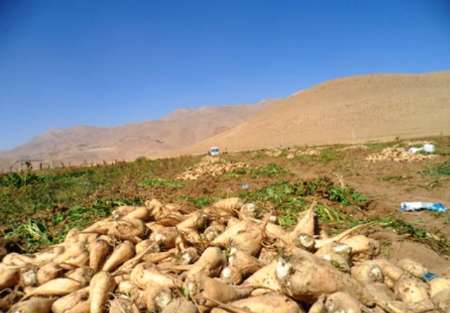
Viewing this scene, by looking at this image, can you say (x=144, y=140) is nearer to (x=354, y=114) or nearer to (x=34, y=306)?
(x=354, y=114)

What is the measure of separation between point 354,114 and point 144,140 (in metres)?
52.7

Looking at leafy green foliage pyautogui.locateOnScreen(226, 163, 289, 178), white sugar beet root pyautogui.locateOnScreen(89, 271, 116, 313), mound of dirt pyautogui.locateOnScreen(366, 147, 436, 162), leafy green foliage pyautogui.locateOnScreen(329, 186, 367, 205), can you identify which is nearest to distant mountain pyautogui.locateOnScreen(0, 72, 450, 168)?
mound of dirt pyautogui.locateOnScreen(366, 147, 436, 162)

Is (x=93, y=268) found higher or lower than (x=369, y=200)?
higher

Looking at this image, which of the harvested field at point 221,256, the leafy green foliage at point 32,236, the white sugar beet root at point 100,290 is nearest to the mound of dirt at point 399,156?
the harvested field at point 221,256

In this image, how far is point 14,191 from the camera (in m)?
12.8

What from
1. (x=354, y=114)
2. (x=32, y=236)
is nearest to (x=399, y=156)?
(x=32, y=236)

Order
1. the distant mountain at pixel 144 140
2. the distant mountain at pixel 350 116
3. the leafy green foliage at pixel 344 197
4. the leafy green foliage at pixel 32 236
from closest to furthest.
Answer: the leafy green foliage at pixel 32 236 → the leafy green foliage at pixel 344 197 → the distant mountain at pixel 350 116 → the distant mountain at pixel 144 140

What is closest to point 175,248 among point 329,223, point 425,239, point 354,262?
point 354,262

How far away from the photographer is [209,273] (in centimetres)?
281

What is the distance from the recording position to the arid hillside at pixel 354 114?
3759 centimetres

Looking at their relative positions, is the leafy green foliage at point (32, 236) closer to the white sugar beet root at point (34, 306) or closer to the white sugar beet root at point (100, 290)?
the white sugar beet root at point (34, 306)

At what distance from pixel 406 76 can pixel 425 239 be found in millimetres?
65367

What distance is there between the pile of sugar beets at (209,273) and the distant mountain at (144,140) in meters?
50.8

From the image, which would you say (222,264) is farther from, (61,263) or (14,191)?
(14,191)
